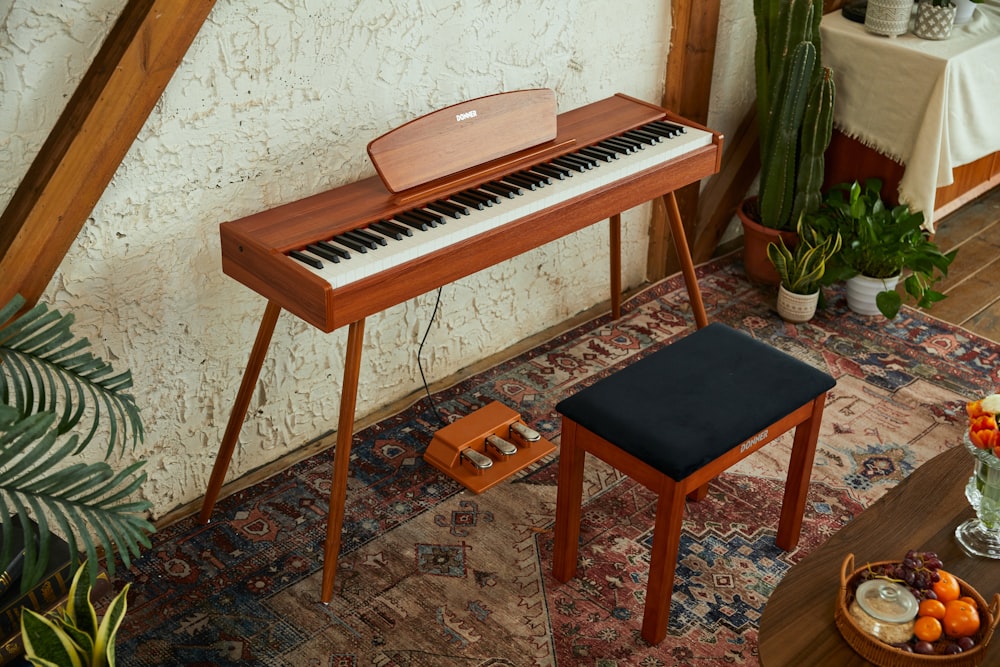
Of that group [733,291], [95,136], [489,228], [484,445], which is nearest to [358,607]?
[484,445]

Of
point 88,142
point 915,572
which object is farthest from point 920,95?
point 88,142

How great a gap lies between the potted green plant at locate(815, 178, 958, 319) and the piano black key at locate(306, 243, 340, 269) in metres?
1.95

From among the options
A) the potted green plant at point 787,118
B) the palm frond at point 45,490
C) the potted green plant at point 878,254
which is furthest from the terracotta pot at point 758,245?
the palm frond at point 45,490

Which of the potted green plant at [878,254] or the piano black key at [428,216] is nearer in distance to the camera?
the piano black key at [428,216]

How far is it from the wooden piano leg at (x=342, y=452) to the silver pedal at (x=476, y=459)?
1.71ft

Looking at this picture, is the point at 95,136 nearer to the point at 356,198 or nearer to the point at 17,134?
the point at 17,134

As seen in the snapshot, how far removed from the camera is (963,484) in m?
2.27

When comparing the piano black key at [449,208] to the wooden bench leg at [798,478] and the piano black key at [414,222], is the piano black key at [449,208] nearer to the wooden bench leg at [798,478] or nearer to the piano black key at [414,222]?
the piano black key at [414,222]

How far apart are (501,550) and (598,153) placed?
1085 mm

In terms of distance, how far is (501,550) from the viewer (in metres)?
2.76

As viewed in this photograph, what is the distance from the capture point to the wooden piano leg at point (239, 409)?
260 cm

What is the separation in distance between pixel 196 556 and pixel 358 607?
0.46m

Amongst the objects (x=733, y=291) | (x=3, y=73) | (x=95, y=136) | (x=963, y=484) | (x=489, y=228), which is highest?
(x=3, y=73)

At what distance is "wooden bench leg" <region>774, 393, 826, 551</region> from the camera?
2555 mm
